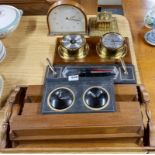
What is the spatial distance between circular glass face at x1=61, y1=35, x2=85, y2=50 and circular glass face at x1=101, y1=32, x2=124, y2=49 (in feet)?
0.26

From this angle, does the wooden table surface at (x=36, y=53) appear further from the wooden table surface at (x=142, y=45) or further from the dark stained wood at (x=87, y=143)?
the dark stained wood at (x=87, y=143)

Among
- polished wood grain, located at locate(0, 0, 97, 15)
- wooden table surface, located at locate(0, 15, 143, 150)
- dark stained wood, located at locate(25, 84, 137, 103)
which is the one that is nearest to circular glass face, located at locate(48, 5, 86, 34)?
wooden table surface, located at locate(0, 15, 143, 150)

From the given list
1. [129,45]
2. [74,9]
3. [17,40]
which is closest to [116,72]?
[129,45]

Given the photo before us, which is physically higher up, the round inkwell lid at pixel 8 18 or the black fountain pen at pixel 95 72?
the round inkwell lid at pixel 8 18

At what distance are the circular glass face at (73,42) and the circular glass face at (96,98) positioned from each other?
0.70 ft

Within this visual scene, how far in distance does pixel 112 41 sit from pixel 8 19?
1.25 feet

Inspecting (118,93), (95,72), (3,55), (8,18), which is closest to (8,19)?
(8,18)

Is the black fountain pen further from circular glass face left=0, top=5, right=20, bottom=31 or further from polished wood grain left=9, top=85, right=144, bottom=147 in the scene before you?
circular glass face left=0, top=5, right=20, bottom=31

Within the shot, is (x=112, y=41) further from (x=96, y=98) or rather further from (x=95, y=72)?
(x=96, y=98)

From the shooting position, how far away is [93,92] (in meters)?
0.78

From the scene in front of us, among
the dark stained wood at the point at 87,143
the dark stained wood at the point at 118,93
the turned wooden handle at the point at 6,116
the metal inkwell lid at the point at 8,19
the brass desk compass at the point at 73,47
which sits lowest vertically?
the dark stained wood at the point at 87,143

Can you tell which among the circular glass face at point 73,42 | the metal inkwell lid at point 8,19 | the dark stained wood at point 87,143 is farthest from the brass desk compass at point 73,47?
the dark stained wood at point 87,143

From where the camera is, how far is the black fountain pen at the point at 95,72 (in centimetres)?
86

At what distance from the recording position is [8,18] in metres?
0.95
